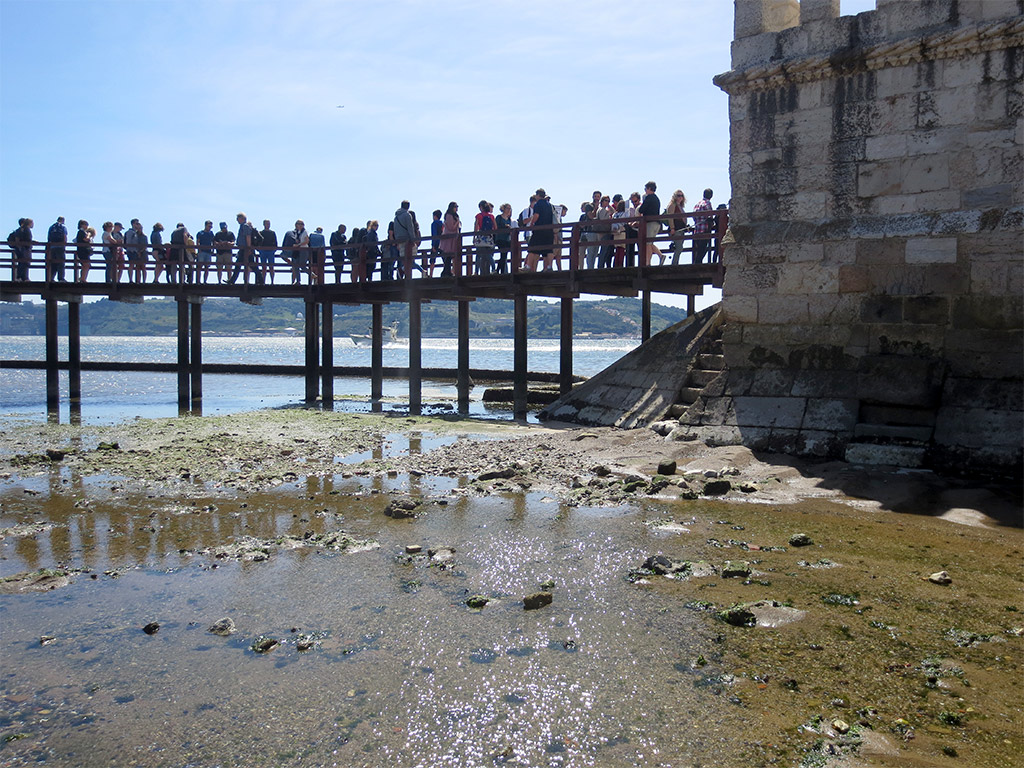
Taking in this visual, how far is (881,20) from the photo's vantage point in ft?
31.8

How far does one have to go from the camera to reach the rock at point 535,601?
533 cm

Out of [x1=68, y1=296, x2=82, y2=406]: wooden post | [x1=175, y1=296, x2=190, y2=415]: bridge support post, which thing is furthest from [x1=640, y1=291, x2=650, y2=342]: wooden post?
[x1=68, y1=296, x2=82, y2=406]: wooden post

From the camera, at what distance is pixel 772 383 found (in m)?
10.6

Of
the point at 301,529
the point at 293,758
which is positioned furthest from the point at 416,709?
the point at 301,529

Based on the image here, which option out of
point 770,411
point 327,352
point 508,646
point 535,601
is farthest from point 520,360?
point 508,646

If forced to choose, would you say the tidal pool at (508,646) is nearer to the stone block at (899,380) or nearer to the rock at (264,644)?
the rock at (264,644)

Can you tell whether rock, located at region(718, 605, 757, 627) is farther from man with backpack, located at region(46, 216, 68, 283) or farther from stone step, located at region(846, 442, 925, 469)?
man with backpack, located at region(46, 216, 68, 283)

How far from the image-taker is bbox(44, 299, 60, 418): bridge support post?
71.4 feet

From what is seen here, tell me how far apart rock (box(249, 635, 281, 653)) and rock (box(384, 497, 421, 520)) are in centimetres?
300

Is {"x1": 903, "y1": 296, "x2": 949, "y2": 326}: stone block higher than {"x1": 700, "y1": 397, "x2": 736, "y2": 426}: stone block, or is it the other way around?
{"x1": 903, "y1": 296, "x2": 949, "y2": 326}: stone block

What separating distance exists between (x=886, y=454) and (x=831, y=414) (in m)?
0.90

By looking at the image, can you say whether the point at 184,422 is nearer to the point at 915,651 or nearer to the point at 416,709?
the point at 416,709

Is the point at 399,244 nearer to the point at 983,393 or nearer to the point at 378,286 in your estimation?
the point at 378,286

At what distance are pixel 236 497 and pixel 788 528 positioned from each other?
5540 mm
